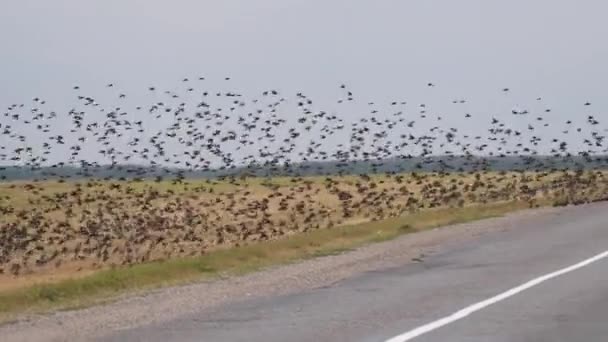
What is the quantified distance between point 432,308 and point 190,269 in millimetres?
8072

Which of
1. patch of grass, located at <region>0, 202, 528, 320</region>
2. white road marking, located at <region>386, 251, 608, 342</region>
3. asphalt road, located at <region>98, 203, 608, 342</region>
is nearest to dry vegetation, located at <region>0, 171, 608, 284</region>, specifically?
patch of grass, located at <region>0, 202, 528, 320</region>

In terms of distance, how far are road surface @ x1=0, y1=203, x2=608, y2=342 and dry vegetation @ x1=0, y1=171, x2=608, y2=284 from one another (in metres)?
9.18

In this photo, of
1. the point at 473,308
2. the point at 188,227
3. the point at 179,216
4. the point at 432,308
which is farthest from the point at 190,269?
the point at 179,216

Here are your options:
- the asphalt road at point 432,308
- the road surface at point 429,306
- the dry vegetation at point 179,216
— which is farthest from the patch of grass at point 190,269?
the dry vegetation at point 179,216

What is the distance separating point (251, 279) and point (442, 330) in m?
6.41

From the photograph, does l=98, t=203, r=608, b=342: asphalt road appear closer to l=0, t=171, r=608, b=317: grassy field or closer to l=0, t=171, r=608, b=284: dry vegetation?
l=0, t=171, r=608, b=317: grassy field

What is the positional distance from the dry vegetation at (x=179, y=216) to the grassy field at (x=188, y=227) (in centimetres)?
9

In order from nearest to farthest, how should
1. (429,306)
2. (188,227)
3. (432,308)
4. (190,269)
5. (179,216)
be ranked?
(432,308)
(429,306)
(190,269)
(188,227)
(179,216)

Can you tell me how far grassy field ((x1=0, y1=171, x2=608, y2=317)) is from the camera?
21.3 meters

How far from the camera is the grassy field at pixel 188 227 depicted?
69.8 ft

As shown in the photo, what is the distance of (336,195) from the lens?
2712 inches

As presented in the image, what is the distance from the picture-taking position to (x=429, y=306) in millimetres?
14734

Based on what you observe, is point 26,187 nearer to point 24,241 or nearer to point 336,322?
point 24,241

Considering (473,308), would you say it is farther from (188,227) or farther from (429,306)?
(188,227)
